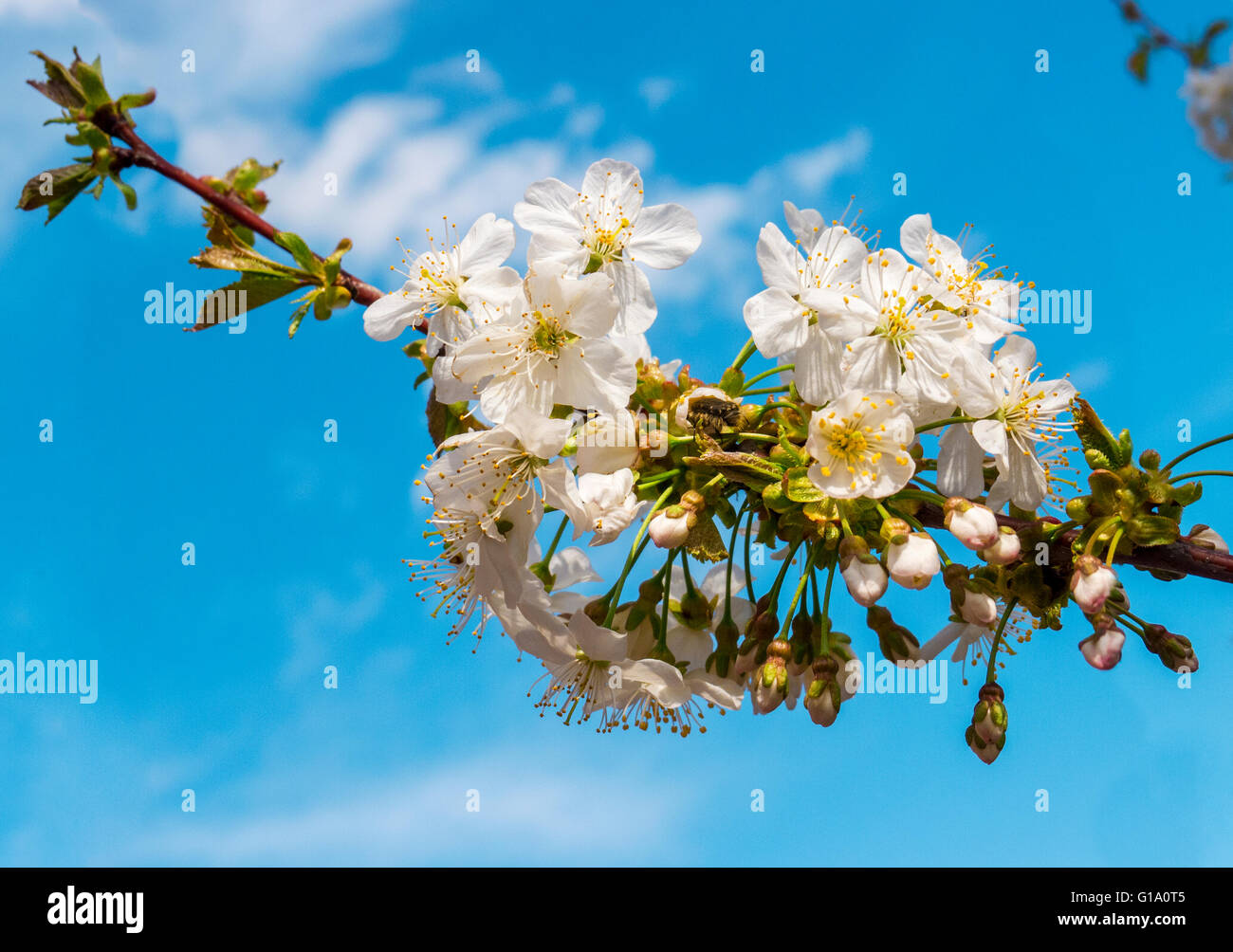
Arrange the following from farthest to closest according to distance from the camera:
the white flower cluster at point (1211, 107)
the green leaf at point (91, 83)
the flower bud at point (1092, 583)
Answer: the green leaf at point (91, 83)
the flower bud at point (1092, 583)
the white flower cluster at point (1211, 107)

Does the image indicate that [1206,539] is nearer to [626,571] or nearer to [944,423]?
[944,423]

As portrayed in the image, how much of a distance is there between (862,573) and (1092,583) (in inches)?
13.7

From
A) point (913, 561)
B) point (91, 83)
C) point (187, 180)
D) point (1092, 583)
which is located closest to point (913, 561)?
point (913, 561)

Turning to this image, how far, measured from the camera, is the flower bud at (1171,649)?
1806mm

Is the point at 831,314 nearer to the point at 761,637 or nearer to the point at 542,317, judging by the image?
the point at 542,317

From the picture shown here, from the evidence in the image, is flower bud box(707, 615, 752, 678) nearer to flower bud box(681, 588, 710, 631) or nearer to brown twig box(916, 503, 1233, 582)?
flower bud box(681, 588, 710, 631)

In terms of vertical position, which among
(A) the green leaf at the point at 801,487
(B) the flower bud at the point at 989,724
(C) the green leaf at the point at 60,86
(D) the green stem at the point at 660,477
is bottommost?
(B) the flower bud at the point at 989,724

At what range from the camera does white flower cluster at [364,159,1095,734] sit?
164cm

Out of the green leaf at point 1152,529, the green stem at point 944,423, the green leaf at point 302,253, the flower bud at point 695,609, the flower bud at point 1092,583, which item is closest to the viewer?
the flower bud at point 1092,583

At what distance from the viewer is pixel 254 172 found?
7.02 ft

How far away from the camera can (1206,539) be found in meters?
1.73

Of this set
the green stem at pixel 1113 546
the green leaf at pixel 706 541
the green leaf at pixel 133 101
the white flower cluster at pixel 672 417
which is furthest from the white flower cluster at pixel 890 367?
the green leaf at pixel 133 101

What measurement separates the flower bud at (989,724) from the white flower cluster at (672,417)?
0.51 ft

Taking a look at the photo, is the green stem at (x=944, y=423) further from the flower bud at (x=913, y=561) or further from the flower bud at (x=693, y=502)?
the flower bud at (x=693, y=502)
